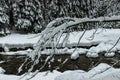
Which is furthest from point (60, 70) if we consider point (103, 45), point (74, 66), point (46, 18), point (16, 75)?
point (46, 18)

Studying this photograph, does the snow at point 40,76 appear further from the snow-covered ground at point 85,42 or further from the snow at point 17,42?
the snow at point 17,42

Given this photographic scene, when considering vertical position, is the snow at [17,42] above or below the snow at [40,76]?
below

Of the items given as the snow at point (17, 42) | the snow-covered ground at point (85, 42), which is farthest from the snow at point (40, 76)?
the snow at point (17, 42)

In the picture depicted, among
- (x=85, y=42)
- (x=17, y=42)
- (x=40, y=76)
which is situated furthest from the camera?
(x=17, y=42)

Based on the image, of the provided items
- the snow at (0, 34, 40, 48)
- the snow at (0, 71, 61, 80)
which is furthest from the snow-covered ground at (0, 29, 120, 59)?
the snow at (0, 71, 61, 80)

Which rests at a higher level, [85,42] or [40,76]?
[40,76]

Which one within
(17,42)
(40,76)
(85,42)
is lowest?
(17,42)

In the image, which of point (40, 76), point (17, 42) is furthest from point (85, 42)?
point (40, 76)

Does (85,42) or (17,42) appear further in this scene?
(17,42)

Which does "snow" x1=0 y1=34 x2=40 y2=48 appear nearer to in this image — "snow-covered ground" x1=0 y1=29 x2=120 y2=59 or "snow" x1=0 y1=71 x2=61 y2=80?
"snow-covered ground" x1=0 y1=29 x2=120 y2=59

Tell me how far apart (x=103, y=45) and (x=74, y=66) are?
220cm

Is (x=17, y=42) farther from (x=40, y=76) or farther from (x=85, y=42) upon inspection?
(x=40, y=76)

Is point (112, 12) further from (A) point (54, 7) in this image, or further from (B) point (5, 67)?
(A) point (54, 7)

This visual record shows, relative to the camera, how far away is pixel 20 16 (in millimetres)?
13797
